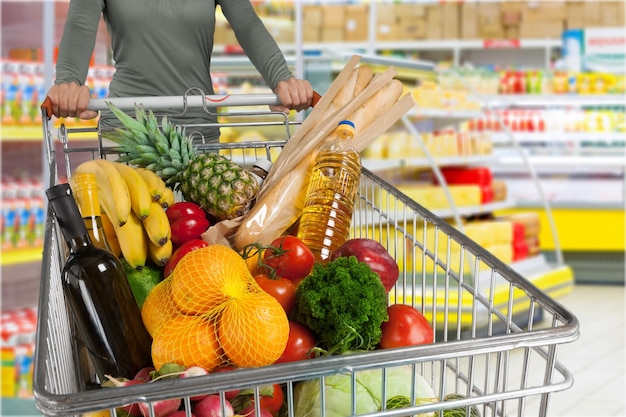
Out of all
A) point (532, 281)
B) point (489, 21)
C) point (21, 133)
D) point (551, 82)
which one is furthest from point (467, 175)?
point (21, 133)

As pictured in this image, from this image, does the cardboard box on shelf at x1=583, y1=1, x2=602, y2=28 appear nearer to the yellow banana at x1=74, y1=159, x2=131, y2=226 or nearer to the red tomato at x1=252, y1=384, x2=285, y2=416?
the yellow banana at x1=74, y1=159, x2=131, y2=226

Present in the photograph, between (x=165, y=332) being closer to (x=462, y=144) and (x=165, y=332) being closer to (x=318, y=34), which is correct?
(x=462, y=144)

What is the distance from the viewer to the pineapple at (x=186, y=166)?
185 centimetres

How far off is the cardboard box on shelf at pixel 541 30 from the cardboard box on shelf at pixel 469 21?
444mm

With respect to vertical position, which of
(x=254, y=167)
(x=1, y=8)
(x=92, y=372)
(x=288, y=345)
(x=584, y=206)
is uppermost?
(x=1, y=8)

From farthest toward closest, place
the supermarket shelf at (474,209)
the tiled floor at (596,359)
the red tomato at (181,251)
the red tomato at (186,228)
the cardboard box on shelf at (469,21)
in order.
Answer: the cardboard box on shelf at (469,21)
the supermarket shelf at (474,209)
the tiled floor at (596,359)
the red tomato at (186,228)
the red tomato at (181,251)

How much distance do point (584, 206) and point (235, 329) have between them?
22.7 ft

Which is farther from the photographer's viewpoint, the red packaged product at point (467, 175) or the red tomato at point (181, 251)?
the red packaged product at point (467, 175)

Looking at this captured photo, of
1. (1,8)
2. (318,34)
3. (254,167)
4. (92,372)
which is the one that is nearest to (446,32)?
(318,34)

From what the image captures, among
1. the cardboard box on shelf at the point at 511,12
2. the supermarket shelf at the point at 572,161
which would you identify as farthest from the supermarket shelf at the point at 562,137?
the cardboard box on shelf at the point at 511,12

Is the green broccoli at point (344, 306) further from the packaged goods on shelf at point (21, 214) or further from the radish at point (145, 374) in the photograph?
the packaged goods on shelf at point (21, 214)

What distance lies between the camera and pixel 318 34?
8.29 meters

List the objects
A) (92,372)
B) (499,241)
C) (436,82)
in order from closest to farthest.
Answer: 1. (92,372)
2. (499,241)
3. (436,82)

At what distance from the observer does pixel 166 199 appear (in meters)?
1.85
